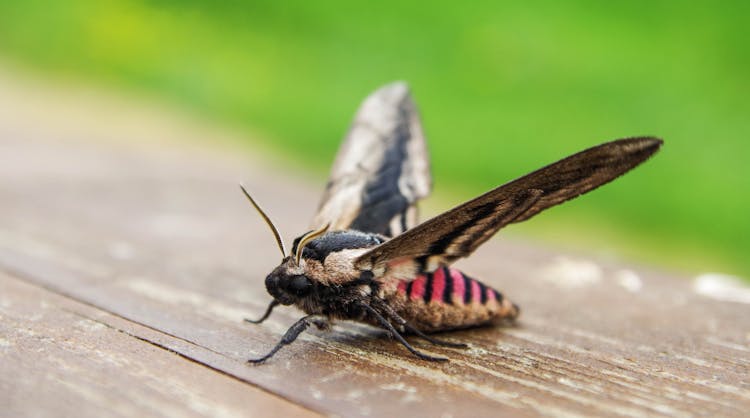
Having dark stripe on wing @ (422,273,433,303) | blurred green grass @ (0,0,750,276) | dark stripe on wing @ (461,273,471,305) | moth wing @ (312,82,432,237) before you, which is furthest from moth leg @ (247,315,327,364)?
blurred green grass @ (0,0,750,276)

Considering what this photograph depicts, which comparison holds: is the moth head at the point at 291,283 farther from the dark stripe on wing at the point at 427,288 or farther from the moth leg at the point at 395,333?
the dark stripe on wing at the point at 427,288

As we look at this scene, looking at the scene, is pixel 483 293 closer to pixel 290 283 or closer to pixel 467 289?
pixel 467 289

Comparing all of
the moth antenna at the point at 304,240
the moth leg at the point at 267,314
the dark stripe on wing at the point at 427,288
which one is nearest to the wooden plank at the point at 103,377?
the moth leg at the point at 267,314

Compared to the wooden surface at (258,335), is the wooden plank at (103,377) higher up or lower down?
lower down

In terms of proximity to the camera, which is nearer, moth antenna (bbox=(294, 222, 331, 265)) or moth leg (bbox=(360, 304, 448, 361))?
moth leg (bbox=(360, 304, 448, 361))

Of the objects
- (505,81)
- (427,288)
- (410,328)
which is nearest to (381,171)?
(427,288)

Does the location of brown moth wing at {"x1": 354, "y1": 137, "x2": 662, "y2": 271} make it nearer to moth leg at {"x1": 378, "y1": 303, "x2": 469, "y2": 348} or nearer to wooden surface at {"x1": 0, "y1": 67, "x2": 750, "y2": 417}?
moth leg at {"x1": 378, "y1": 303, "x2": 469, "y2": 348}
